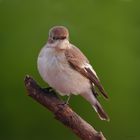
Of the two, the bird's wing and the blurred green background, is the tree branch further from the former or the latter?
the blurred green background

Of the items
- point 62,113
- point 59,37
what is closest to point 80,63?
point 59,37

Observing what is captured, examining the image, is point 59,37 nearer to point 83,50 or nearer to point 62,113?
point 62,113

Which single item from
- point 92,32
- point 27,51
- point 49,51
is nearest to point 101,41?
point 92,32

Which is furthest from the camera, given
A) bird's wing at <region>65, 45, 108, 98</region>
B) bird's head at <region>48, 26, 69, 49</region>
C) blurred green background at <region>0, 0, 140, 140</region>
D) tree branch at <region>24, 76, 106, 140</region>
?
blurred green background at <region>0, 0, 140, 140</region>

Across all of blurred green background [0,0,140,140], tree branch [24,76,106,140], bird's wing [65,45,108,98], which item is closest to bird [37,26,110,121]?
bird's wing [65,45,108,98]

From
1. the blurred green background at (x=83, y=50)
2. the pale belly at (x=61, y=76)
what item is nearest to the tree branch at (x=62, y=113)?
the pale belly at (x=61, y=76)

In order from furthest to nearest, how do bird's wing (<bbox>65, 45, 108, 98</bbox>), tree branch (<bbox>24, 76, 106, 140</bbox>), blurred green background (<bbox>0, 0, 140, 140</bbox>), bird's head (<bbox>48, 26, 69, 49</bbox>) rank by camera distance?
blurred green background (<bbox>0, 0, 140, 140</bbox>) → bird's wing (<bbox>65, 45, 108, 98</bbox>) → bird's head (<bbox>48, 26, 69, 49</bbox>) → tree branch (<bbox>24, 76, 106, 140</bbox>)

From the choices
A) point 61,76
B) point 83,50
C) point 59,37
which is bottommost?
point 83,50
